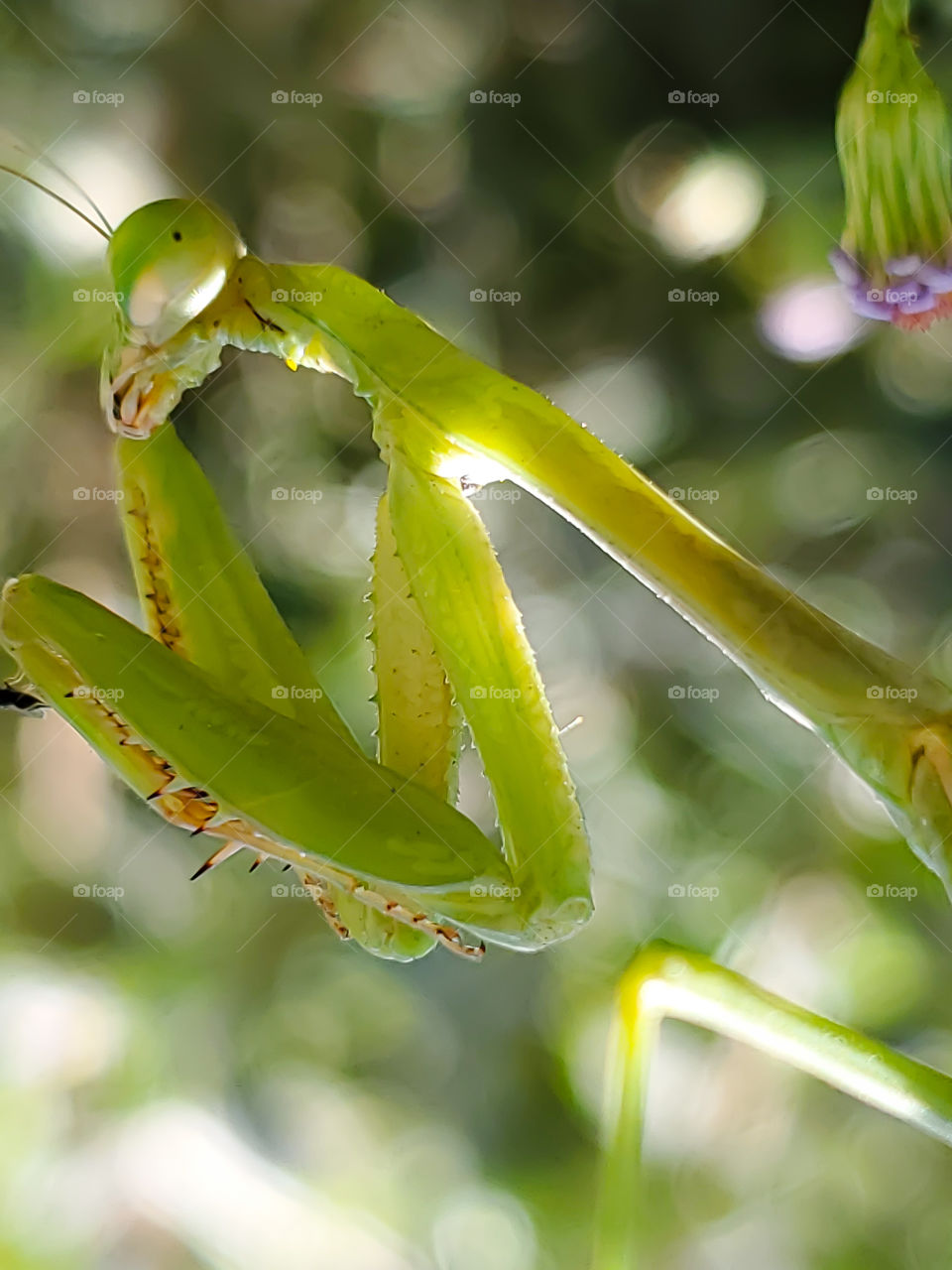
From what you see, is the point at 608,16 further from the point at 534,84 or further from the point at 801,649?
the point at 801,649

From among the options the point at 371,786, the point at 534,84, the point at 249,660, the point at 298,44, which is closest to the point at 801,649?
the point at 371,786

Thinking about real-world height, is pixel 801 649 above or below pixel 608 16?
below

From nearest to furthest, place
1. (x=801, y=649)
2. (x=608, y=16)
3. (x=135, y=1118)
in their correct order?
(x=801, y=649), (x=608, y=16), (x=135, y=1118)
